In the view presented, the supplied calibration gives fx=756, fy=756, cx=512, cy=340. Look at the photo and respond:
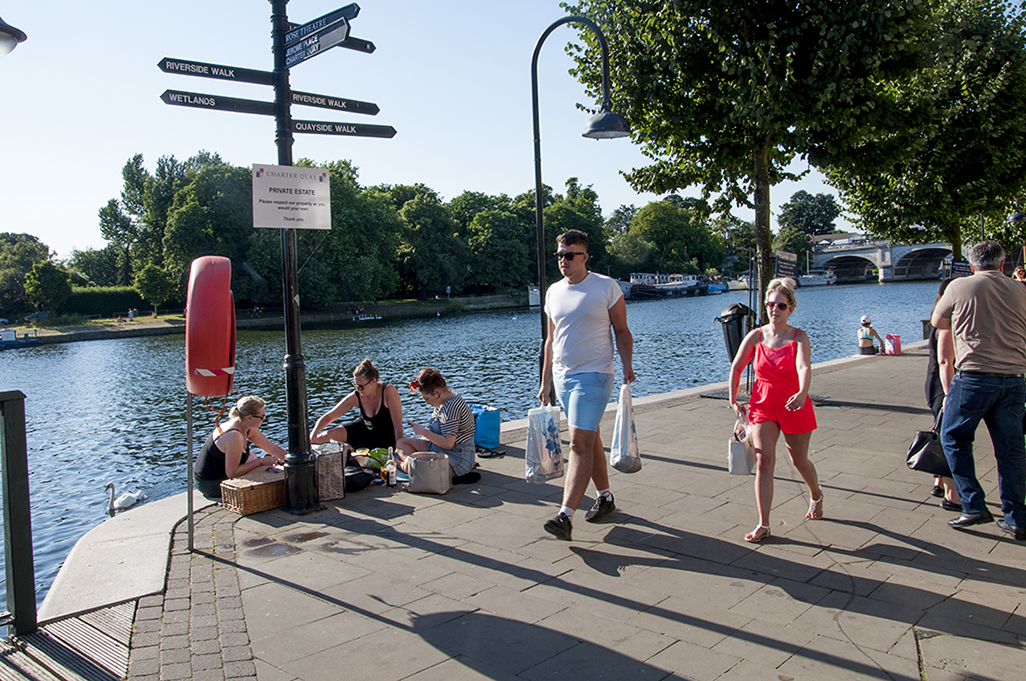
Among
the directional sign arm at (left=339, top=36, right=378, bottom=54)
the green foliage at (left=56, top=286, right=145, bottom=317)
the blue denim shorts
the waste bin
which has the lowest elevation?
the blue denim shorts

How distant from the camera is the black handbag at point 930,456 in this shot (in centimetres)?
511

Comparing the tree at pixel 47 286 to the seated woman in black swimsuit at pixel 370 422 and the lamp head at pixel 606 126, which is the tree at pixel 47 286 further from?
the lamp head at pixel 606 126

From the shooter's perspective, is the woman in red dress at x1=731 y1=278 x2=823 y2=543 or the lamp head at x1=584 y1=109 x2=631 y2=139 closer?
the woman in red dress at x1=731 y1=278 x2=823 y2=543

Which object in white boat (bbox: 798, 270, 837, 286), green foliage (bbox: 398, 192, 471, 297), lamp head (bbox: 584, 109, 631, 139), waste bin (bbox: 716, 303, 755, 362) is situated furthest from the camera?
white boat (bbox: 798, 270, 837, 286)

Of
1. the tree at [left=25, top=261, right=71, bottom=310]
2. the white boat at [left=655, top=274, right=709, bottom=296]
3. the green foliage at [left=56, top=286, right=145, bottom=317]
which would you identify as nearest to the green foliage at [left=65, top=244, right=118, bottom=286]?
the green foliage at [left=56, top=286, right=145, bottom=317]

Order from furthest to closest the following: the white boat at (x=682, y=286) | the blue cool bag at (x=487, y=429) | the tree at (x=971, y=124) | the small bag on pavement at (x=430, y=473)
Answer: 1. the white boat at (x=682, y=286)
2. the tree at (x=971, y=124)
3. the blue cool bag at (x=487, y=429)
4. the small bag on pavement at (x=430, y=473)

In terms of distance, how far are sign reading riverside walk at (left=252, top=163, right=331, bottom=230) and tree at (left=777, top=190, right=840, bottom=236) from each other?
15371 centimetres

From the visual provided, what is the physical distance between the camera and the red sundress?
4.76 m

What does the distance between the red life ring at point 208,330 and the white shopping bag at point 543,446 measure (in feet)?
6.82

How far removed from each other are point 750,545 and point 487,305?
7250 cm

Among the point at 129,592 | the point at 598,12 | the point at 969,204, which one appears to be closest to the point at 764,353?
the point at 129,592

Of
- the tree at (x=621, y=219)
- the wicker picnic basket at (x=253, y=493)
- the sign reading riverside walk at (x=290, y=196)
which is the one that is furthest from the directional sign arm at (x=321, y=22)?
the tree at (x=621, y=219)

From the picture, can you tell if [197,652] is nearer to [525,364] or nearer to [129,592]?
[129,592]

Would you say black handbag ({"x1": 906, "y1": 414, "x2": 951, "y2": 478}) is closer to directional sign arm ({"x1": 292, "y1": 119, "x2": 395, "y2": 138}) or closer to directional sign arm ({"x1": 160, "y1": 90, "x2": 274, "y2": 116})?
directional sign arm ({"x1": 292, "y1": 119, "x2": 395, "y2": 138})
